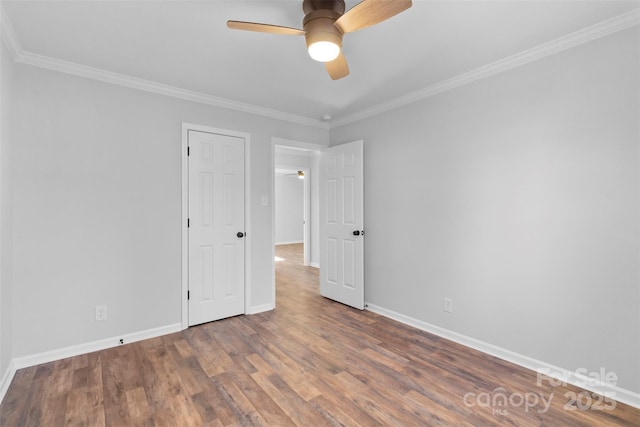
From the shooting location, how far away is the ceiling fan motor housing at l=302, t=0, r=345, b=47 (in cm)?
170

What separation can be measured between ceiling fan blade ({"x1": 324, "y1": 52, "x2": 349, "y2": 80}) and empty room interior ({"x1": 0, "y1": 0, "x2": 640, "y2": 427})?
0.02 metres

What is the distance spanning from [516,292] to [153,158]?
3552mm

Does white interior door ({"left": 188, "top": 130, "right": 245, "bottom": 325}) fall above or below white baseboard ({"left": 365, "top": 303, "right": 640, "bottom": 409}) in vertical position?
above

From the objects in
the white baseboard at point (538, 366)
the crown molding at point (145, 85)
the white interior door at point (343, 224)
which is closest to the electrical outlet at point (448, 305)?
the white baseboard at point (538, 366)

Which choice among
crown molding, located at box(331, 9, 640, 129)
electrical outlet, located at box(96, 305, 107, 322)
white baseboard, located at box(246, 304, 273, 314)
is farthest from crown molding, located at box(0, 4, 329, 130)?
white baseboard, located at box(246, 304, 273, 314)

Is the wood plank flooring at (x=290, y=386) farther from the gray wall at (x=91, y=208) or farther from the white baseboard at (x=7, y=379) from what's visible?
the gray wall at (x=91, y=208)

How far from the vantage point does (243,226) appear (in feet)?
11.9

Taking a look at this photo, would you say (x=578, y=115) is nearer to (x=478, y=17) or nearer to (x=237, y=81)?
(x=478, y=17)

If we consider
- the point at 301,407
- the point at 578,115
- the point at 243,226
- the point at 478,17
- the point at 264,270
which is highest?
the point at 478,17

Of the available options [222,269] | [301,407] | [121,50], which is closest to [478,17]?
[121,50]

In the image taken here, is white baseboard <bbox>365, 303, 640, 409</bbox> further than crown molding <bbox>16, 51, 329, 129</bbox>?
No

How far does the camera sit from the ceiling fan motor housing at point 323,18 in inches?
67.0

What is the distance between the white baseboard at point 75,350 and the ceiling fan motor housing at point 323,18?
9.83 ft

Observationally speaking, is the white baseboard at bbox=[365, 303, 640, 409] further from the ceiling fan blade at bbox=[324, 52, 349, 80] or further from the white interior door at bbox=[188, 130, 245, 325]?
the ceiling fan blade at bbox=[324, 52, 349, 80]
